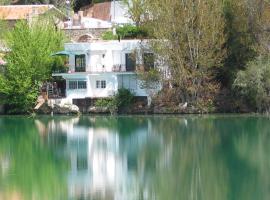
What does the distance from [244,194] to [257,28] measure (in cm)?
3217

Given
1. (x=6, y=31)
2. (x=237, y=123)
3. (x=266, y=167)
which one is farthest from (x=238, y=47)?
(x=266, y=167)

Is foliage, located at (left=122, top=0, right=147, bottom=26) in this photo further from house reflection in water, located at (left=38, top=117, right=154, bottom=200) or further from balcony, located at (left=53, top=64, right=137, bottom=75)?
house reflection in water, located at (left=38, top=117, right=154, bottom=200)

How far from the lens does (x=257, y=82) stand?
169 feet

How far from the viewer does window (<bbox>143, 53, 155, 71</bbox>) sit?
56.8 metres

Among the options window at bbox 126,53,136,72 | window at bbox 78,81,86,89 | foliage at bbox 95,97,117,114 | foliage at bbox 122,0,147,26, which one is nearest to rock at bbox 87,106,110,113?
foliage at bbox 95,97,117,114

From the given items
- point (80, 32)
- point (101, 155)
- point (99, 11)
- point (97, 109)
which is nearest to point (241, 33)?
point (97, 109)

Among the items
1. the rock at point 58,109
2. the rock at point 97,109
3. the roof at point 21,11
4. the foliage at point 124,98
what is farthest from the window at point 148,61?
the roof at point 21,11

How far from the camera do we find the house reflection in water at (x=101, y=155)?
25498 mm

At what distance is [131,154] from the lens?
34.5 meters

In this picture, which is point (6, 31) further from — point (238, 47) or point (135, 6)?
point (238, 47)

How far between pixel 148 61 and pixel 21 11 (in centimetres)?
2042

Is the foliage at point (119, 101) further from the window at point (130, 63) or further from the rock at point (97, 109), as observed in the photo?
the window at point (130, 63)

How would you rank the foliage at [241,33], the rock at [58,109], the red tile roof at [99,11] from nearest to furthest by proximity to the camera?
the foliage at [241,33] → the rock at [58,109] → the red tile roof at [99,11]

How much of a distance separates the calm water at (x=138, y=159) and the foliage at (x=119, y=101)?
5295mm
